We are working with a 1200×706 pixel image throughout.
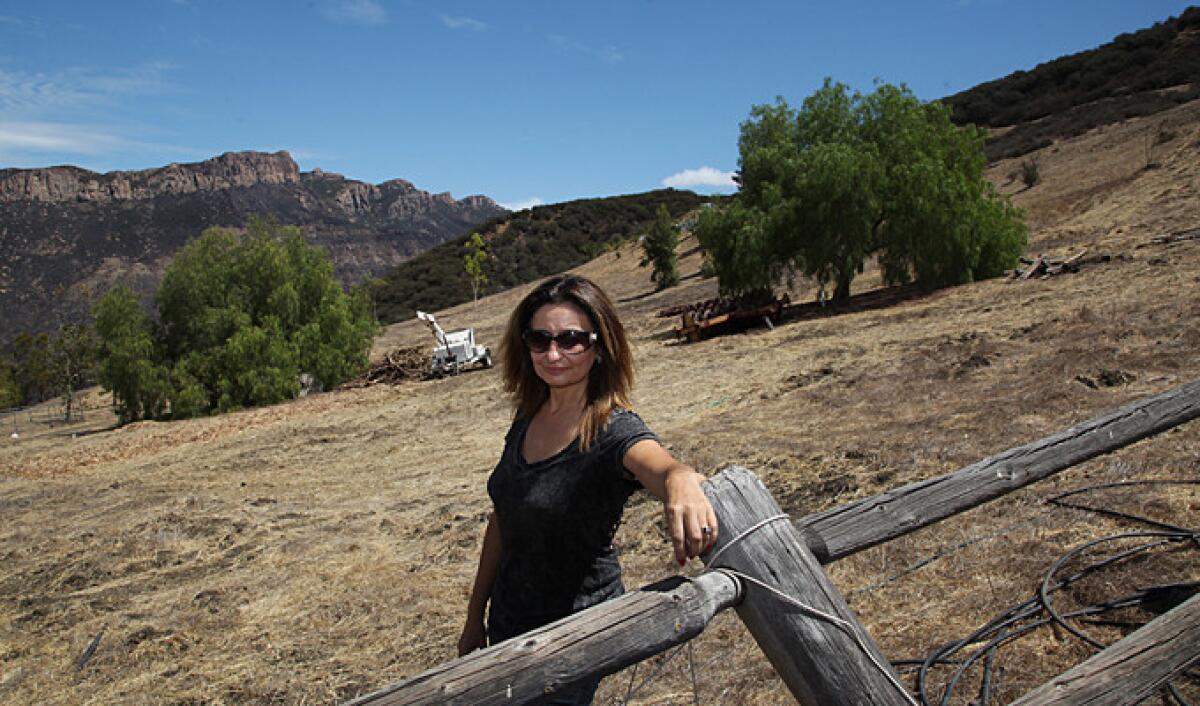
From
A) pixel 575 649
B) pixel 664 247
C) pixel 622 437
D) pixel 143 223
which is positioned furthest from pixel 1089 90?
pixel 143 223

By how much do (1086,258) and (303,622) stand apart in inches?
670

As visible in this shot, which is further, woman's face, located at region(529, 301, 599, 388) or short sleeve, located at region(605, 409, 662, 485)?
woman's face, located at region(529, 301, 599, 388)

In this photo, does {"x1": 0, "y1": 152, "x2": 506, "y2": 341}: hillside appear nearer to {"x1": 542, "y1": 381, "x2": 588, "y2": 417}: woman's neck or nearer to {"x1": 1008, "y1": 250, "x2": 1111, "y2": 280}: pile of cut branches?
{"x1": 1008, "y1": 250, "x2": 1111, "y2": 280}: pile of cut branches

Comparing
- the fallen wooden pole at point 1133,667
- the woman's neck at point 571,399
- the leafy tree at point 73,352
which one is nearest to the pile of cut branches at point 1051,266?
the fallen wooden pole at point 1133,667

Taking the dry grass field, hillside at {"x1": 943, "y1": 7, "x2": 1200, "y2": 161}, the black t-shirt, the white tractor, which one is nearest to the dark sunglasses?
the black t-shirt

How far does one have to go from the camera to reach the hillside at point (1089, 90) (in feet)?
122

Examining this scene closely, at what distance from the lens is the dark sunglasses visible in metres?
2.08

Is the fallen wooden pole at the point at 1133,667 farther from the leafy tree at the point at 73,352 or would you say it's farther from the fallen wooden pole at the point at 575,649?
the leafy tree at the point at 73,352

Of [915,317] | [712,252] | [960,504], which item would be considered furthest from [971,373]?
[712,252]

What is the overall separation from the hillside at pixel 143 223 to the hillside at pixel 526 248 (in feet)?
24.8

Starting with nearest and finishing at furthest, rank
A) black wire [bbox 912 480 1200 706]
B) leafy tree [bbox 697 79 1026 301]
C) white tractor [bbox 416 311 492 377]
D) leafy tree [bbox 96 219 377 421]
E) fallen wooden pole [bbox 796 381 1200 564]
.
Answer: fallen wooden pole [bbox 796 381 1200 564] < black wire [bbox 912 480 1200 706] < leafy tree [bbox 697 79 1026 301] < white tractor [bbox 416 311 492 377] < leafy tree [bbox 96 219 377 421]

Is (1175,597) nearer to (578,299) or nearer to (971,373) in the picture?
(578,299)

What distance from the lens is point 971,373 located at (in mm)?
9867

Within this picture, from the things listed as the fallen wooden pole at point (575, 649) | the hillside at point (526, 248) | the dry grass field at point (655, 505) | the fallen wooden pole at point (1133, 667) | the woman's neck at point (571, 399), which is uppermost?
the hillside at point (526, 248)
